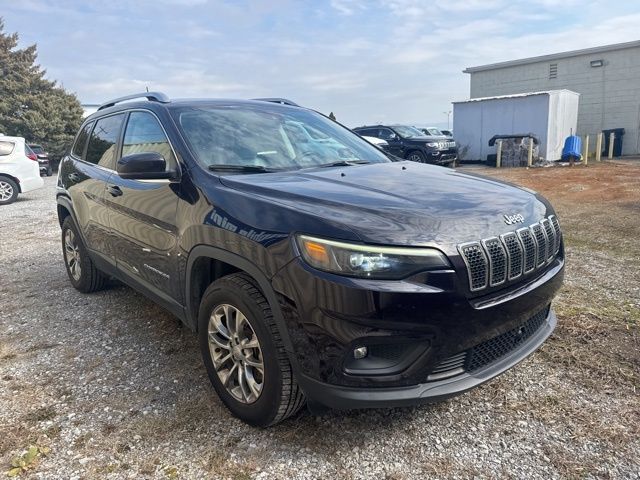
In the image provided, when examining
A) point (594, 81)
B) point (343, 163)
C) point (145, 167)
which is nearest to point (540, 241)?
point (343, 163)

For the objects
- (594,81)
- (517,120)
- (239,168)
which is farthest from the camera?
(594,81)

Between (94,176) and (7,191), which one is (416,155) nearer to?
(7,191)

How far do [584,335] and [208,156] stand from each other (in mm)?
2889

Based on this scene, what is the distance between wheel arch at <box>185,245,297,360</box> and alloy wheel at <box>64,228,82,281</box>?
2.47 meters

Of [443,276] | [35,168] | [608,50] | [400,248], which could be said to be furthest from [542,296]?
[608,50]

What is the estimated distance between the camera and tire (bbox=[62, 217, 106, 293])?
15.4ft

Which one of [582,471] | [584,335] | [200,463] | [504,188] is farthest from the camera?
[584,335]

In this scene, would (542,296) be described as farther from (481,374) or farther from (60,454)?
(60,454)

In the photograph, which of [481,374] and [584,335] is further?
[584,335]

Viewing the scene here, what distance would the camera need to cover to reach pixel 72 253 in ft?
16.4

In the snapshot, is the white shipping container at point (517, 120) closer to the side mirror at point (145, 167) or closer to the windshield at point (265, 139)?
the windshield at point (265, 139)

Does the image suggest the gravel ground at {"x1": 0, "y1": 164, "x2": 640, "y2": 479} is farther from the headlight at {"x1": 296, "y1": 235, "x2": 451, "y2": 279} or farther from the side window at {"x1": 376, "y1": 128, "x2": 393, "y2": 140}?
the side window at {"x1": 376, "y1": 128, "x2": 393, "y2": 140}

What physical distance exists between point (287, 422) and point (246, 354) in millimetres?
467

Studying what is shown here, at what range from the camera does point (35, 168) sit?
43.0 feet
